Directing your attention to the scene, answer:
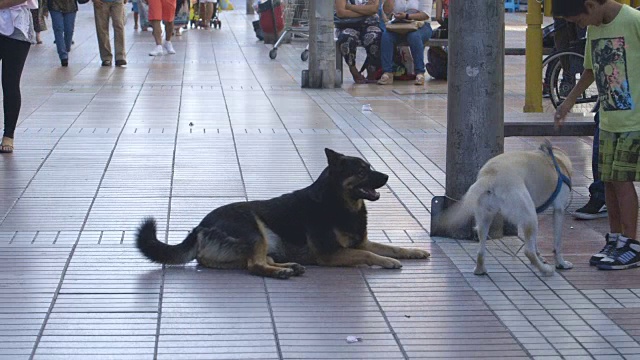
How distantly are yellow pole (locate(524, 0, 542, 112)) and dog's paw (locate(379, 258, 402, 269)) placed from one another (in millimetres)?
6245

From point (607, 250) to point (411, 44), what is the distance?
971 cm

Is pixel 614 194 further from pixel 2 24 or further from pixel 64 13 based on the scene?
pixel 64 13

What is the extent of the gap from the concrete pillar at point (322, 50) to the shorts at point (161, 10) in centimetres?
547

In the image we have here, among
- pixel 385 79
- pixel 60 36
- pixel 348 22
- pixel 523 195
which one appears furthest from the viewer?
pixel 60 36

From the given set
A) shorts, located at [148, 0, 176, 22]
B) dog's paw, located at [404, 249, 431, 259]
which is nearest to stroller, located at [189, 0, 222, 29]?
shorts, located at [148, 0, 176, 22]

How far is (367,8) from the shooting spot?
15.9 metres

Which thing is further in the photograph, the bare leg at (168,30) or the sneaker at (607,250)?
the bare leg at (168,30)

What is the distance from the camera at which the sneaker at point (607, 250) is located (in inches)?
253

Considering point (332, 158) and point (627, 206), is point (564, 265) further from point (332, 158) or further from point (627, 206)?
point (332, 158)

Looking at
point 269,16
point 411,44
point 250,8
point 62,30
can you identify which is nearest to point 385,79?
point 411,44

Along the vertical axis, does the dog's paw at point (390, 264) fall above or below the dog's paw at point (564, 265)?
above

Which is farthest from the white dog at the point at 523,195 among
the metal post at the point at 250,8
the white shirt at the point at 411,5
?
the metal post at the point at 250,8

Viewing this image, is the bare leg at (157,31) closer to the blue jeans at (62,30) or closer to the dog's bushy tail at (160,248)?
the blue jeans at (62,30)

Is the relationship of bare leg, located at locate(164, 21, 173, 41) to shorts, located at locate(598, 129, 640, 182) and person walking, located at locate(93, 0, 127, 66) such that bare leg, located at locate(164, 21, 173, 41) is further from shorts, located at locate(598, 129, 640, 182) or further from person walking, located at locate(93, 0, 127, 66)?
shorts, located at locate(598, 129, 640, 182)
